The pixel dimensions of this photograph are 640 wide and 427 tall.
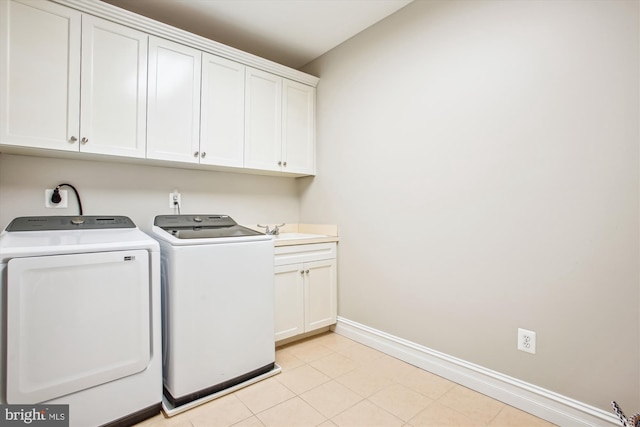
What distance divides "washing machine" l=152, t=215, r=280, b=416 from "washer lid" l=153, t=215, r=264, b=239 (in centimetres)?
1

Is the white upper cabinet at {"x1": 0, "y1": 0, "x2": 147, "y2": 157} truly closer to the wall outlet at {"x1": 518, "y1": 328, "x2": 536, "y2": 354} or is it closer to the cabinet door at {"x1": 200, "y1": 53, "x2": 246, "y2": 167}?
the cabinet door at {"x1": 200, "y1": 53, "x2": 246, "y2": 167}

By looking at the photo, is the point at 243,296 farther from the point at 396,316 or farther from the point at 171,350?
the point at 396,316

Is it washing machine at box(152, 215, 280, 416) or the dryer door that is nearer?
the dryer door

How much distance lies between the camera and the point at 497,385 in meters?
1.69

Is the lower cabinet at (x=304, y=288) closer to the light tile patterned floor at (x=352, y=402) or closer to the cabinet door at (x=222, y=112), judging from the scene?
the light tile patterned floor at (x=352, y=402)

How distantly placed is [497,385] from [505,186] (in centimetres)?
108

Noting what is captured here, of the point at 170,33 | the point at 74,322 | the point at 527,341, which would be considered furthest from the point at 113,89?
the point at 527,341

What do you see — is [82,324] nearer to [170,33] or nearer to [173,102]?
[173,102]

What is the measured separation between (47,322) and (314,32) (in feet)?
8.03

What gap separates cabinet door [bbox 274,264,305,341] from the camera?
7.43ft

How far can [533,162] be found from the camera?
5.16 ft

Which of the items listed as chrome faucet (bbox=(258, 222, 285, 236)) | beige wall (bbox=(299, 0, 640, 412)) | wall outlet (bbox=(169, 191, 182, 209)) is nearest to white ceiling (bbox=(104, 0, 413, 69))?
beige wall (bbox=(299, 0, 640, 412))

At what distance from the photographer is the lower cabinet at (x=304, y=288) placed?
7.48 feet

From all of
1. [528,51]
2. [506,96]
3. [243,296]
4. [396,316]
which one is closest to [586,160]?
[506,96]
